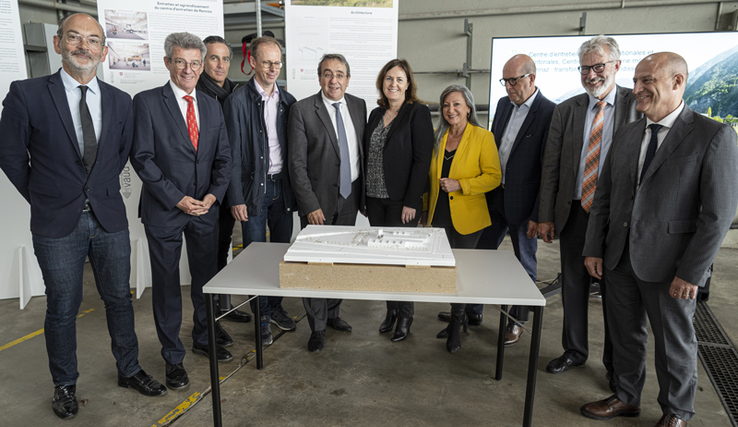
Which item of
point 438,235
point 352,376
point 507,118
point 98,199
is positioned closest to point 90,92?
point 98,199

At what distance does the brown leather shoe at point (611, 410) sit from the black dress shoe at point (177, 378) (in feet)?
6.68

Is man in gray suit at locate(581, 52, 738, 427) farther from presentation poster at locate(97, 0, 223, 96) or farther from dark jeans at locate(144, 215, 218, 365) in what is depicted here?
presentation poster at locate(97, 0, 223, 96)

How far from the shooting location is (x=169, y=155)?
2.33 meters

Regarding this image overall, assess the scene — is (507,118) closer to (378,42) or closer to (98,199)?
(378,42)

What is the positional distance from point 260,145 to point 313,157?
34 cm

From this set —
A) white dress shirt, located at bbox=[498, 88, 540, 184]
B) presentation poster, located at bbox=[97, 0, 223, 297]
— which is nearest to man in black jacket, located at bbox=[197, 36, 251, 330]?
presentation poster, located at bbox=[97, 0, 223, 297]

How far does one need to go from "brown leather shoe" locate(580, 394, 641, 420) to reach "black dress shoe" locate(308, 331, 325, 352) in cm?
150

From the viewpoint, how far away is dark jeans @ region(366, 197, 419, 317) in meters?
2.82

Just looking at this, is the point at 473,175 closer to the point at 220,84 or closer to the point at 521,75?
the point at 521,75

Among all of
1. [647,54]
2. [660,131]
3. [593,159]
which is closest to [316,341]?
[593,159]

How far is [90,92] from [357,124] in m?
1.42

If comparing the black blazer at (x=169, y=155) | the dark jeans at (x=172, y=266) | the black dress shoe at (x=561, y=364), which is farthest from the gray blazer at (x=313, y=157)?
the black dress shoe at (x=561, y=364)

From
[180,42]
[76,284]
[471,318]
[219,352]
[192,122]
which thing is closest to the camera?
[76,284]

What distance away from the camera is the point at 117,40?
3574mm
